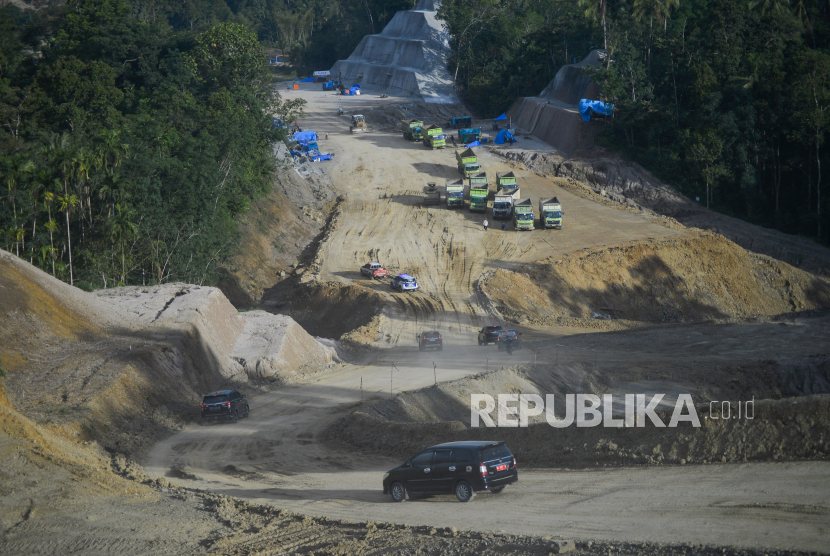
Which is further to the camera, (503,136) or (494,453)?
(503,136)

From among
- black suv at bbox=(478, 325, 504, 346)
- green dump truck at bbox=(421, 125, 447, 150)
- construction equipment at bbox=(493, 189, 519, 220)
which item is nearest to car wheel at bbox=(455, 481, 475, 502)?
black suv at bbox=(478, 325, 504, 346)

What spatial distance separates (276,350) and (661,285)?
103 feet

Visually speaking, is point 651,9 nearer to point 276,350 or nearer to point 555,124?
point 555,124

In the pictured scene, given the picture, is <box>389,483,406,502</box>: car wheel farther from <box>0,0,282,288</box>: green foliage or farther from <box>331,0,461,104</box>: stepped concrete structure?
<box>331,0,461,104</box>: stepped concrete structure

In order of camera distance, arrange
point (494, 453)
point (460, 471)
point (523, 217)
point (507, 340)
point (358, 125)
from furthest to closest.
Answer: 1. point (358, 125)
2. point (523, 217)
3. point (507, 340)
4. point (494, 453)
5. point (460, 471)

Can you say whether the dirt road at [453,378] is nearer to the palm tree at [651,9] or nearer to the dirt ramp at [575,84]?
the dirt ramp at [575,84]

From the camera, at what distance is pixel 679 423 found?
19.3 meters

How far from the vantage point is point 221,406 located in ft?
93.0

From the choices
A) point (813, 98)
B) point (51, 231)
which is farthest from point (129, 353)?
point (813, 98)

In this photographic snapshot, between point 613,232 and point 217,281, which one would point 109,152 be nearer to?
point 217,281

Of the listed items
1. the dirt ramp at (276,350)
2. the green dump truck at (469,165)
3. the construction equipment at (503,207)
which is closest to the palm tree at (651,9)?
the green dump truck at (469,165)

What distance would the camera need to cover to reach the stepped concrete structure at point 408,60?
112 meters

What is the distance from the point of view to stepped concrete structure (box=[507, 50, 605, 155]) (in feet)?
268

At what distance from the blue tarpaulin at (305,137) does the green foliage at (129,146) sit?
5329 millimetres
